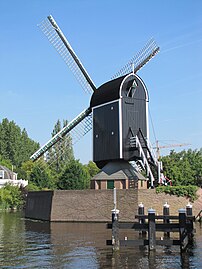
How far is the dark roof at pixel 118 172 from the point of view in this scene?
33.3m

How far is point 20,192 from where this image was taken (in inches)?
2173

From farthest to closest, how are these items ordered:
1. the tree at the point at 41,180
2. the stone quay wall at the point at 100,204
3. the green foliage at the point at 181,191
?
the tree at the point at 41,180
the green foliage at the point at 181,191
the stone quay wall at the point at 100,204

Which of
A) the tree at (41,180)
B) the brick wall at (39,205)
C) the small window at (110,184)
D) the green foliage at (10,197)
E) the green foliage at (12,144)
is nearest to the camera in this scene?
the small window at (110,184)

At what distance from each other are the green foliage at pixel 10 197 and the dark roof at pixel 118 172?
22.5 meters

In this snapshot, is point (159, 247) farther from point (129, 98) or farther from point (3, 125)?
point (3, 125)

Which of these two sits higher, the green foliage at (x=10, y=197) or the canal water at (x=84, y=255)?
the green foliage at (x=10, y=197)

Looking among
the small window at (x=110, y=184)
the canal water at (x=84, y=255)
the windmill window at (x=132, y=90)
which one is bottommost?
the canal water at (x=84, y=255)

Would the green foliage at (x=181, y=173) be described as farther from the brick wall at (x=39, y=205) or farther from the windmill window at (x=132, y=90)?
the brick wall at (x=39, y=205)

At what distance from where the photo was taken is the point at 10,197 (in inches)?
2099

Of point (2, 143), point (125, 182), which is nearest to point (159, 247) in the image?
point (125, 182)

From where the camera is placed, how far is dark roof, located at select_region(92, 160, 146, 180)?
33281 millimetres

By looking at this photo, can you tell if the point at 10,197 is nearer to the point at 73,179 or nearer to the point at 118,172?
the point at 73,179

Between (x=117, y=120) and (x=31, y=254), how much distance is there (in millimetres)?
18327

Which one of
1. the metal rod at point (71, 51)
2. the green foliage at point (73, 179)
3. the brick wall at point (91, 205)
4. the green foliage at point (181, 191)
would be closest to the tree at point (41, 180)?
the green foliage at point (73, 179)
